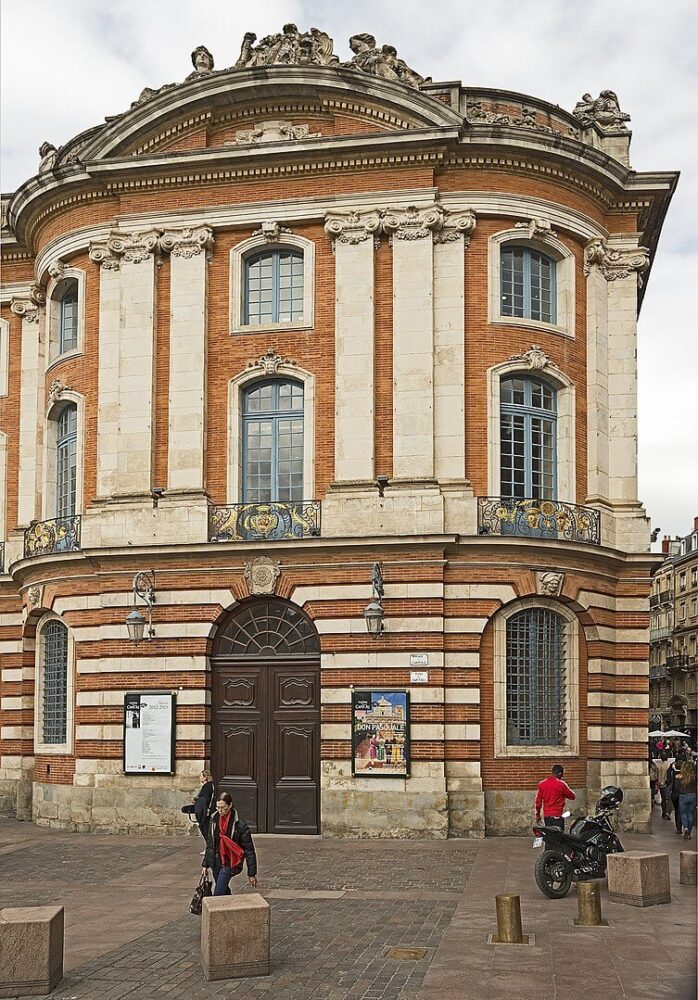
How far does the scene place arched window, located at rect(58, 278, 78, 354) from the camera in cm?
2934

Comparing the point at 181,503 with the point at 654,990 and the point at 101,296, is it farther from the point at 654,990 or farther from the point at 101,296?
the point at 654,990

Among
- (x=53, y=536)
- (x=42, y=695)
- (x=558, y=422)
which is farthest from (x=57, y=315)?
(x=558, y=422)

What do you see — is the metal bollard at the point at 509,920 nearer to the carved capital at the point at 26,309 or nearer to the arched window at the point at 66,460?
the arched window at the point at 66,460

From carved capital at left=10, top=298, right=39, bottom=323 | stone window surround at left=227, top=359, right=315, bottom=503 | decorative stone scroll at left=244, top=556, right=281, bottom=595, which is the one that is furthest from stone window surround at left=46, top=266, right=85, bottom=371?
decorative stone scroll at left=244, top=556, right=281, bottom=595

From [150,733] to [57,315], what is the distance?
10.5 m

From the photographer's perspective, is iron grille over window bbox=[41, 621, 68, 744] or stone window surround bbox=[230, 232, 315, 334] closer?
stone window surround bbox=[230, 232, 315, 334]

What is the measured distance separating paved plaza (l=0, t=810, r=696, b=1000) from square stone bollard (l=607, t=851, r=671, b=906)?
0.90 ft

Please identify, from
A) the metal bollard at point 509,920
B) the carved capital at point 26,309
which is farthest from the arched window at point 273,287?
the metal bollard at point 509,920

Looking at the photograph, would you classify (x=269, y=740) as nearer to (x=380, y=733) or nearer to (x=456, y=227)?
(x=380, y=733)

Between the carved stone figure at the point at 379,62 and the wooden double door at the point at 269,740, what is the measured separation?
43.3 ft

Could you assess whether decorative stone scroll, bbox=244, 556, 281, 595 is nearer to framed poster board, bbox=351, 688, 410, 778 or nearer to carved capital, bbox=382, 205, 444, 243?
framed poster board, bbox=351, 688, 410, 778

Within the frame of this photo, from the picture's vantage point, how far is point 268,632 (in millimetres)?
26078

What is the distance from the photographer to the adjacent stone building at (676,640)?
97.9 meters

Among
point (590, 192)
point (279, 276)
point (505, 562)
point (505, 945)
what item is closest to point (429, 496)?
point (505, 562)
